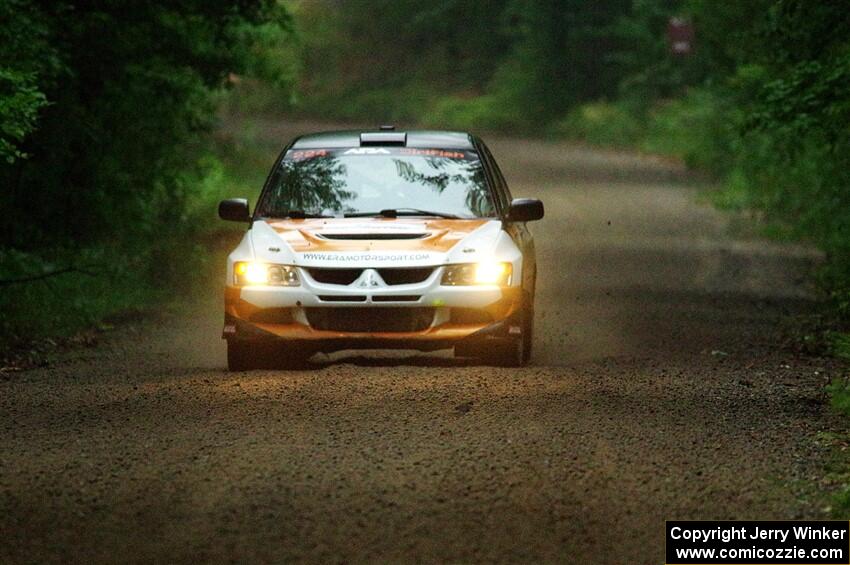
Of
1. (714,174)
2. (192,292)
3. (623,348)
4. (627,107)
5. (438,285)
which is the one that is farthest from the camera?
(627,107)

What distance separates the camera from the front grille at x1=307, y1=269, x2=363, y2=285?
Result: 11375mm

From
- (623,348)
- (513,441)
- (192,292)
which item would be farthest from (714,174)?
(513,441)

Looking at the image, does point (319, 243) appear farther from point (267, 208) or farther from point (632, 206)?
point (632, 206)

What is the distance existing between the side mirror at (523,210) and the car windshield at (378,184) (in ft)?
0.49

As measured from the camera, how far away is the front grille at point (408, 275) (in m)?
11.4

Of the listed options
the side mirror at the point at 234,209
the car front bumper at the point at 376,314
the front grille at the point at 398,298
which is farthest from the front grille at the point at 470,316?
the side mirror at the point at 234,209

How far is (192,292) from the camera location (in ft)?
62.7

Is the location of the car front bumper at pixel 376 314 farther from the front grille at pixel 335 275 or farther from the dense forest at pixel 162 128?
the dense forest at pixel 162 128

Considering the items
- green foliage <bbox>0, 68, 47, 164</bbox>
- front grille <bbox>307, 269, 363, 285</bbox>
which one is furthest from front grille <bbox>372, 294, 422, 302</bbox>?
green foliage <bbox>0, 68, 47, 164</bbox>

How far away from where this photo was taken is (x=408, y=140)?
13.0 metres

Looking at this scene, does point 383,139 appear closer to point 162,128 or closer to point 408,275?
point 408,275

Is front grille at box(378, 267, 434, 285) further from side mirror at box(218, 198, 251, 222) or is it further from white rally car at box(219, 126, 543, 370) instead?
side mirror at box(218, 198, 251, 222)

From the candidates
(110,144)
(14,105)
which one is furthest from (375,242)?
(110,144)

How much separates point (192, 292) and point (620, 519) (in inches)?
484
